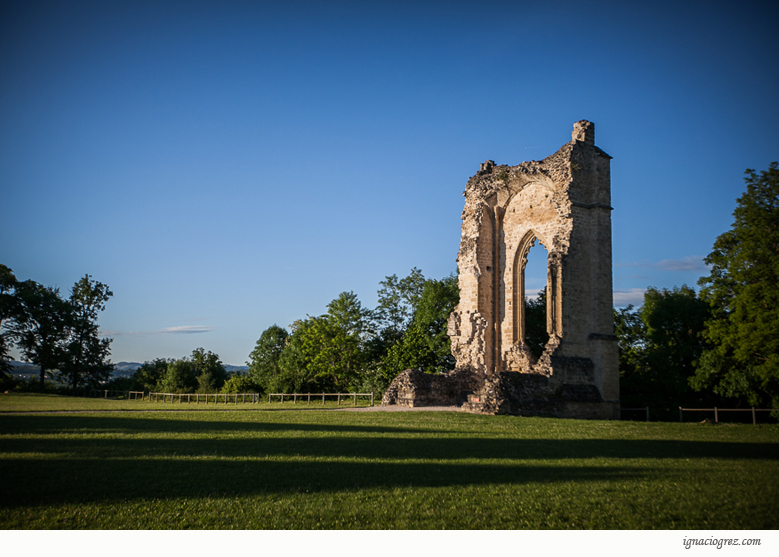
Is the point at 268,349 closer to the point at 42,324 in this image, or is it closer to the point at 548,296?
the point at 42,324

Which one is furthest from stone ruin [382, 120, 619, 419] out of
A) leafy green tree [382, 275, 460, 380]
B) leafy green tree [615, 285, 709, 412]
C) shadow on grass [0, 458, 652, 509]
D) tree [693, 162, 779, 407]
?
shadow on grass [0, 458, 652, 509]

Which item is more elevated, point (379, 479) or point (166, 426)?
point (379, 479)

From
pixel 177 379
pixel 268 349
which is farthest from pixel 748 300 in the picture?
pixel 268 349

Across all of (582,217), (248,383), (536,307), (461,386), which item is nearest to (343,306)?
(248,383)

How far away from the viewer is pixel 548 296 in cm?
1941

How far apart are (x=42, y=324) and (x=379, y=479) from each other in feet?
139

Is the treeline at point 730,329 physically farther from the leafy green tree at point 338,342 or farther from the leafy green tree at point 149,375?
the leafy green tree at point 149,375

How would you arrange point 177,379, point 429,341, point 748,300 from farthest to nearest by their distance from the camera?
point 177,379 < point 429,341 < point 748,300

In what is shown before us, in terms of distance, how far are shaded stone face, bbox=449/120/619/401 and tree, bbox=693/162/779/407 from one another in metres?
4.17

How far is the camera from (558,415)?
17641 mm

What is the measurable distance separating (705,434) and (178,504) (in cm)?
1133

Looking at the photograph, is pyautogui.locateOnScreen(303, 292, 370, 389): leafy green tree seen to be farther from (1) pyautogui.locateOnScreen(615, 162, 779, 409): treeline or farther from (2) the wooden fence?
(1) pyautogui.locateOnScreen(615, 162, 779, 409): treeline

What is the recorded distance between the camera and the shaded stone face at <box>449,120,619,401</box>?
63.0 ft

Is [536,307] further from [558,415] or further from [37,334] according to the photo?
[37,334]
